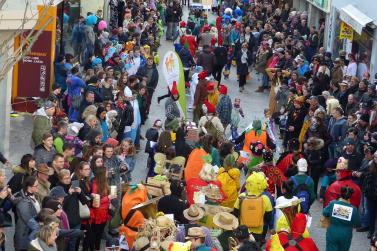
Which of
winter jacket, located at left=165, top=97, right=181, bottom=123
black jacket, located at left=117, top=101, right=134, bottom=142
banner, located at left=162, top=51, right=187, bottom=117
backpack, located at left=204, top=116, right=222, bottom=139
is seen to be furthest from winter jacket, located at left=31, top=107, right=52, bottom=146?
banner, located at left=162, top=51, right=187, bottom=117

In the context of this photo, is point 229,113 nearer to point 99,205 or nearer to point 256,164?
point 256,164

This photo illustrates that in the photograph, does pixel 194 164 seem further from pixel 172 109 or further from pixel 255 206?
pixel 172 109

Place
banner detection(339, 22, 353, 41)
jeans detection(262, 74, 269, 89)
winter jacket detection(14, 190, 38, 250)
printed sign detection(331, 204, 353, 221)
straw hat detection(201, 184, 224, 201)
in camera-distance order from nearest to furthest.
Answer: winter jacket detection(14, 190, 38, 250) < printed sign detection(331, 204, 353, 221) < straw hat detection(201, 184, 224, 201) < jeans detection(262, 74, 269, 89) < banner detection(339, 22, 353, 41)

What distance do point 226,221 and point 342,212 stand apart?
6.07 ft

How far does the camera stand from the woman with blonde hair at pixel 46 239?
38.8 ft

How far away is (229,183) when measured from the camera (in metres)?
15.7

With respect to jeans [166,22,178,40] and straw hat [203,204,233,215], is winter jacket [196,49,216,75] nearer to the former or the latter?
jeans [166,22,178,40]

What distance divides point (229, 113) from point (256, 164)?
3576 mm

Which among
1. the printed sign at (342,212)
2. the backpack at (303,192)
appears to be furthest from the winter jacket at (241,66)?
the printed sign at (342,212)

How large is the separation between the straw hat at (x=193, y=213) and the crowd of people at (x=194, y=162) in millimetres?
17

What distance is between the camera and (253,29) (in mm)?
32219

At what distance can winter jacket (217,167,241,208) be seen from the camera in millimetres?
15641

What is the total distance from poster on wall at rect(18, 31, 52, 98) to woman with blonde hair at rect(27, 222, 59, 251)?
1040 cm

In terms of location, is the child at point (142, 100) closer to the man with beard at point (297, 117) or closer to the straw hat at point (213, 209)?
the man with beard at point (297, 117)
